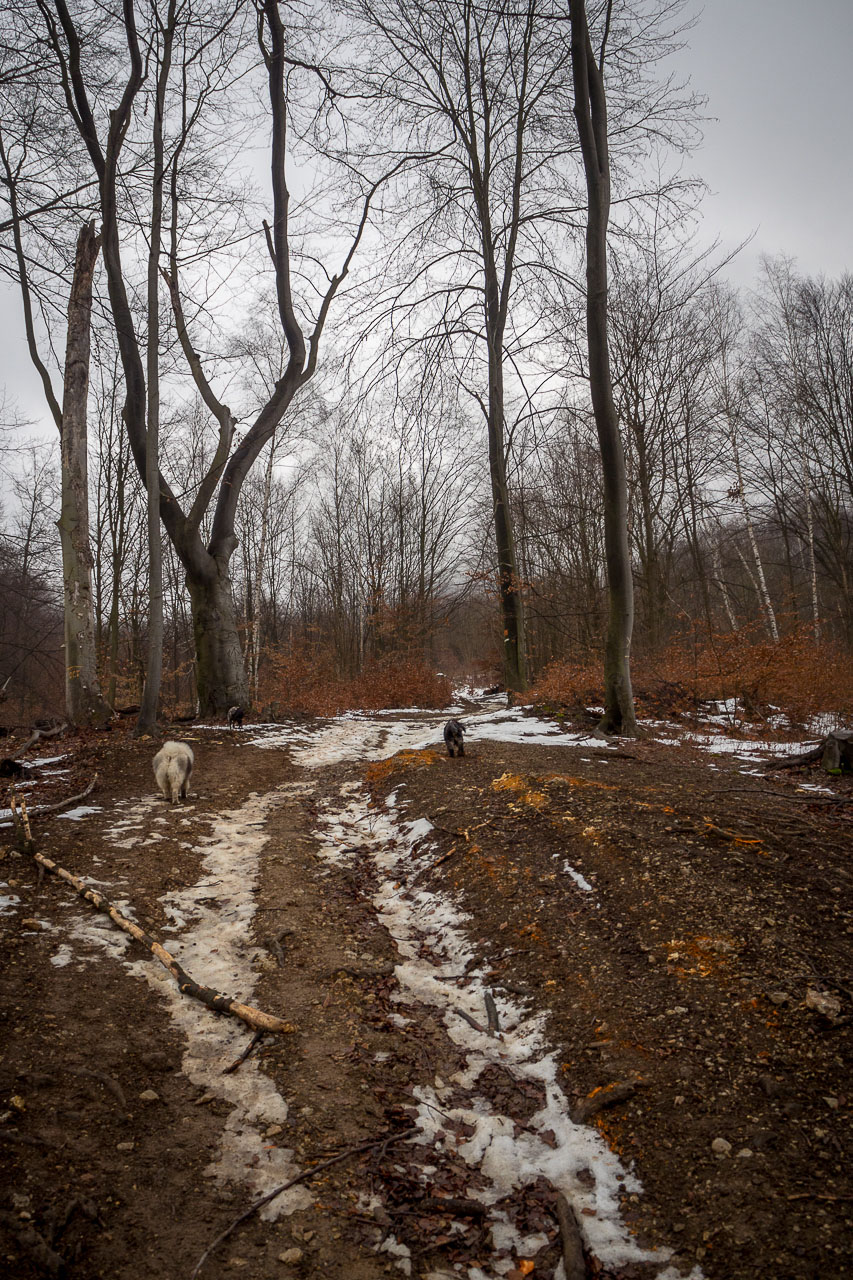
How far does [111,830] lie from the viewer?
5.61 m

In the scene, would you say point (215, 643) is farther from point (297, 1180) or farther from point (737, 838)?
point (297, 1180)

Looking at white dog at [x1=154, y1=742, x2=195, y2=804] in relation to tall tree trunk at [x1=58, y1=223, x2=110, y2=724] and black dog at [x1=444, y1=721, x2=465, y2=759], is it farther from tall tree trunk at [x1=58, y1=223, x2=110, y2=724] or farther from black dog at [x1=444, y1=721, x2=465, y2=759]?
tall tree trunk at [x1=58, y1=223, x2=110, y2=724]

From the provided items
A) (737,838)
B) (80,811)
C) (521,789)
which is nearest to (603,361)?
(521,789)

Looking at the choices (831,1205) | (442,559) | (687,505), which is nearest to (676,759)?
(831,1205)

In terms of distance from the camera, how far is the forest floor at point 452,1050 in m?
2.01

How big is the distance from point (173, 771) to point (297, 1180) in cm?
506

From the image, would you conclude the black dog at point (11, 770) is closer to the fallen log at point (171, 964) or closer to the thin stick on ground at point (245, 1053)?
the fallen log at point (171, 964)

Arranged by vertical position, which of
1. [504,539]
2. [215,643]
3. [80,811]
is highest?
[504,539]

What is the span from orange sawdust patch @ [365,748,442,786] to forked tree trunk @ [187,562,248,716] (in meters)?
4.68

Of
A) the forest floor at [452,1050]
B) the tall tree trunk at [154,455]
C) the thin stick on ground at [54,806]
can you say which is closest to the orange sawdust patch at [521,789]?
the forest floor at [452,1050]

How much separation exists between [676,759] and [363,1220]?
735 centimetres

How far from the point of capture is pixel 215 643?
12141 millimetres

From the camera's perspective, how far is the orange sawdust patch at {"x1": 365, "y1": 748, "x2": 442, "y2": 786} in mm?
8188

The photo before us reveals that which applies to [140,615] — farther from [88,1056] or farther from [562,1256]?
[562,1256]
